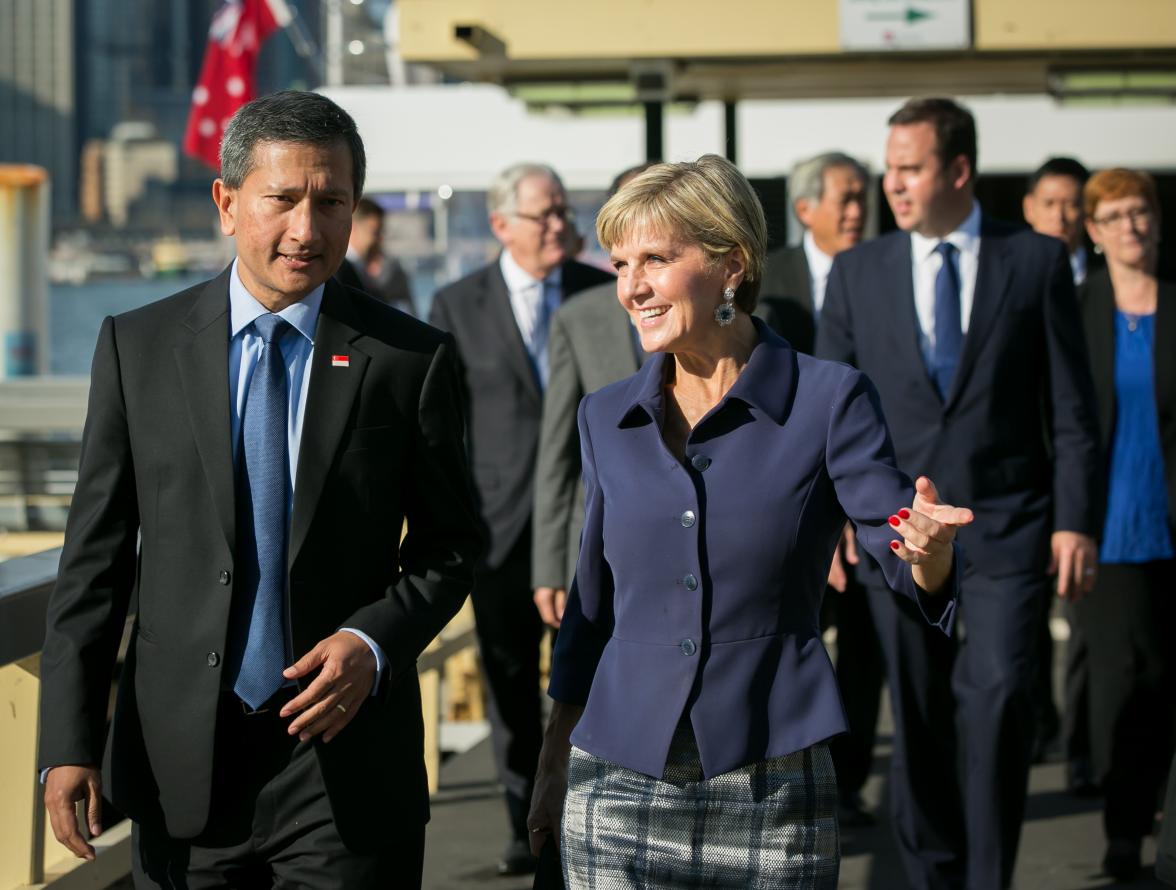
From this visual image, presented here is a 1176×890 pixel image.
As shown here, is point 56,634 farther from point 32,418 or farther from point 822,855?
point 32,418

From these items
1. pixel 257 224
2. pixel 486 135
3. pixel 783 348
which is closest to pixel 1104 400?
pixel 783 348

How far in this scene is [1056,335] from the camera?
5.50 meters

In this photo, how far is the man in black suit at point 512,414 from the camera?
6.66 m

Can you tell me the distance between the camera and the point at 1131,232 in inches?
249

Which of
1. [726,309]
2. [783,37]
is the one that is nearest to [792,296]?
[783,37]

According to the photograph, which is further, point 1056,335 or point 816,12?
point 816,12

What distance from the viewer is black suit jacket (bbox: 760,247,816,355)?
6566 millimetres

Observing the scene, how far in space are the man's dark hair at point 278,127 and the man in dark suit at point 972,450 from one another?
8.45 feet

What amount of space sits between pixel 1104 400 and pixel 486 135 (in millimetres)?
14813

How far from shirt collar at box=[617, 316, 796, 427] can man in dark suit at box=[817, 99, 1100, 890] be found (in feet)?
6.96

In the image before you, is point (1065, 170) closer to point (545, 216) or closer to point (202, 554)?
point (545, 216)

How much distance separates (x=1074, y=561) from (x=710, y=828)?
251 cm

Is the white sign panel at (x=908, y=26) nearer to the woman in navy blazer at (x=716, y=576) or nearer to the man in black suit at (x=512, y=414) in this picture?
the man in black suit at (x=512, y=414)

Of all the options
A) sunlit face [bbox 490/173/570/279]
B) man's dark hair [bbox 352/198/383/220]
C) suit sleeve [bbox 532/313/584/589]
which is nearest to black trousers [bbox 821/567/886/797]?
suit sleeve [bbox 532/313/584/589]
